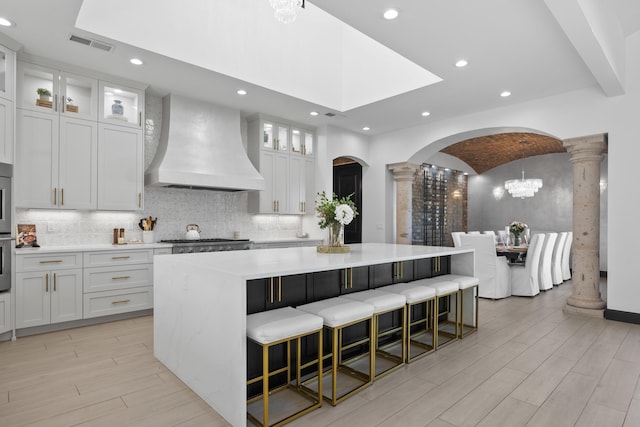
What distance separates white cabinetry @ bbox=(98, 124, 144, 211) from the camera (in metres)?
4.36

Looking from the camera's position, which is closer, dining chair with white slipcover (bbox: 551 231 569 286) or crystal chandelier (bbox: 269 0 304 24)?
crystal chandelier (bbox: 269 0 304 24)

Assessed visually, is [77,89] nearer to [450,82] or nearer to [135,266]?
[135,266]

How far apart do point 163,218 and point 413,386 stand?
4.08 meters

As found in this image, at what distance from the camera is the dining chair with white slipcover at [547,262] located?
596 cm

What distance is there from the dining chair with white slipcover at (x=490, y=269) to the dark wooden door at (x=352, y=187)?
2.72 meters

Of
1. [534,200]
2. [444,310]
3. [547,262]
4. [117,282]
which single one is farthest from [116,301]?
[534,200]

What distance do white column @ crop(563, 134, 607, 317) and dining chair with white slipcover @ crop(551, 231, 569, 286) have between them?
187cm

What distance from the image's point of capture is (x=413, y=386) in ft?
8.46

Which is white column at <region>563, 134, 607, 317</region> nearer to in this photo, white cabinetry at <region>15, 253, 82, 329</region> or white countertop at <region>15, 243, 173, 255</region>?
white countertop at <region>15, 243, 173, 255</region>

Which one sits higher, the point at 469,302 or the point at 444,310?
the point at 469,302

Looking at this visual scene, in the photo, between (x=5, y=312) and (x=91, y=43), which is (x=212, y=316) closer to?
(x=5, y=312)

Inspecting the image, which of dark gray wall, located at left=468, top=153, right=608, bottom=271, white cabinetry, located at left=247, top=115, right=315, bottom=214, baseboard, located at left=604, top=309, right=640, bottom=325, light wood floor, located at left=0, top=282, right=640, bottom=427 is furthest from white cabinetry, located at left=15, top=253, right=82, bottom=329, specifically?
dark gray wall, located at left=468, top=153, right=608, bottom=271

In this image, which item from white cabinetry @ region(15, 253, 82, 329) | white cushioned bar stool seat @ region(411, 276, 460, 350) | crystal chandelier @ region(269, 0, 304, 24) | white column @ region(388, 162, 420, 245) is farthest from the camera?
white column @ region(388, 162, 420, 245)

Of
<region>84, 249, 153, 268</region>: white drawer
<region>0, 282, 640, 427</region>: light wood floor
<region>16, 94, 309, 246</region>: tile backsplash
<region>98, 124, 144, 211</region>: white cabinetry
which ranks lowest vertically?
<region>0, 282, 640, 427</region>: light wood floor
